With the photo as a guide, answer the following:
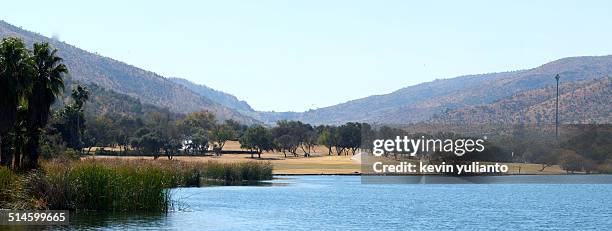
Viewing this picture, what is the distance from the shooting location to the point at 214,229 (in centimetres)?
5359

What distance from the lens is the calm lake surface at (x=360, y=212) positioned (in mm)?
56750

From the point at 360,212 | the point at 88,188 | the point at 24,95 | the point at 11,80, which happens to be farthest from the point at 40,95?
the point at 360,212

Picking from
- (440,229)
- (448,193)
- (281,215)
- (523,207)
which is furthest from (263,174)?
(440,229)

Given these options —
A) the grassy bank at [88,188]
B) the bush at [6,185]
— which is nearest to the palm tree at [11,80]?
the grassy bank at [88,188]

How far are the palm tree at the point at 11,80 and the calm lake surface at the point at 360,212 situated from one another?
1314 centimetres

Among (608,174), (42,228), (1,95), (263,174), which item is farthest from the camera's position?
(608,174)

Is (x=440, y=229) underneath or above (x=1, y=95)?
underneath

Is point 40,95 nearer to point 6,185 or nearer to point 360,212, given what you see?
point 6,185

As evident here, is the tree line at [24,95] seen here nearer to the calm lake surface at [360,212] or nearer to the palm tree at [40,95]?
the palm tree at [40,95]

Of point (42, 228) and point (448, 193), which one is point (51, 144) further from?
point (42, 228)

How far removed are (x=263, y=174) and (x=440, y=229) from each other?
72.5m

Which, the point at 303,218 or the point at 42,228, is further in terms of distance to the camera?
the point at 303,218

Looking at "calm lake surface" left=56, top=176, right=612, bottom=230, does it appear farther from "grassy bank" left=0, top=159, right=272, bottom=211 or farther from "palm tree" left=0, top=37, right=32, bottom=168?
"palm tree" left=0, top=37, right=32, bottom=168

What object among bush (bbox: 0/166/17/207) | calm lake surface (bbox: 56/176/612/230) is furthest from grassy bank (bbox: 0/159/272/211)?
calm lake surface (bbox: 56/176/612/230)
